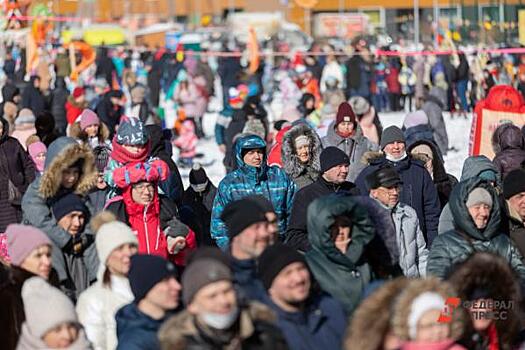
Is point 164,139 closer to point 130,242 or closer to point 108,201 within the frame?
point 108,201

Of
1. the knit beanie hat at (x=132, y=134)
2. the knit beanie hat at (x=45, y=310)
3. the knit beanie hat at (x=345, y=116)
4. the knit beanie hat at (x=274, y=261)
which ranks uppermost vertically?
the knit beanie hat at (x=132, y=134)

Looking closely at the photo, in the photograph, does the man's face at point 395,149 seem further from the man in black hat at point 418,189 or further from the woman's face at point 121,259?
the woman's face at point 121,259

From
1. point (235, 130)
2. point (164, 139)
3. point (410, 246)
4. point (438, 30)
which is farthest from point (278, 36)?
point (410, 246)

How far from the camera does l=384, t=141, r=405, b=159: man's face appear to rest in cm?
956

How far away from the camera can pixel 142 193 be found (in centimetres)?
784

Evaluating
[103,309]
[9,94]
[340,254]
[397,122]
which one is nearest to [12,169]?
[103,309]

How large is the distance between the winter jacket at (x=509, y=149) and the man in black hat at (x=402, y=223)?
2.41 metres

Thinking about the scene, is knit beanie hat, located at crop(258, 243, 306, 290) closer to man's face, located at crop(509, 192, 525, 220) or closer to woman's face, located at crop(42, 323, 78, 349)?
woman's face, located at crop(42, 323, 78, 349)

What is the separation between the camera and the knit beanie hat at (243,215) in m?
6.27

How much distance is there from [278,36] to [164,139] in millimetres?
37624

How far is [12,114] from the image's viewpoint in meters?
15.7

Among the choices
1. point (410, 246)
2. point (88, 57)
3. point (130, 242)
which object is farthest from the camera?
point (88, 57)

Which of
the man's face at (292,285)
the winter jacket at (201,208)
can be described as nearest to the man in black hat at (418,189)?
the winter jacket at (201,208)

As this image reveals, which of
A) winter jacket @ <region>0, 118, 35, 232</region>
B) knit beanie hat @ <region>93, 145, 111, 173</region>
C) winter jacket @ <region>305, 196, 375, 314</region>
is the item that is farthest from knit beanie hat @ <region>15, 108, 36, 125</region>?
winter jacket @ <region>305, 196, 375, 314</region>
